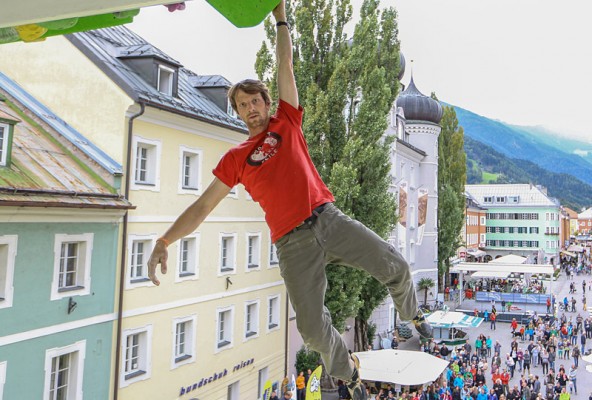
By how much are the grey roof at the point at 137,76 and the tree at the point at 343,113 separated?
80.0 inches

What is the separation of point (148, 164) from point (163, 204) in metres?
1.06

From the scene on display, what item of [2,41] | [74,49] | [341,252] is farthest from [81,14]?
[74,49]

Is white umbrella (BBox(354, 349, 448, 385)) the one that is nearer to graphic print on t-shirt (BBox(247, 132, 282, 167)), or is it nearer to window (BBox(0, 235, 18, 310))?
window (BBox(0, 235, 18, 310))

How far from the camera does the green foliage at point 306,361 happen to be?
1942cm

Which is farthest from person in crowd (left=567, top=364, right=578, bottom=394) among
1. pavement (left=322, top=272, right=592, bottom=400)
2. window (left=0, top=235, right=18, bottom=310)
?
window (left=0, top=235, right=18, bottom=310)

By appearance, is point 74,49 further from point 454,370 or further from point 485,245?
point 485,245

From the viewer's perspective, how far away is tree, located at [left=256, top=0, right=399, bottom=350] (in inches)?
650

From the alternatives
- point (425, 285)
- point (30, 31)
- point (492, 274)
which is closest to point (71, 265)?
point (30, 31)

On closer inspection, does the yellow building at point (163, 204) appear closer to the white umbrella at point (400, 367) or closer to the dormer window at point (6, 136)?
the dormer window at point (6, 136)

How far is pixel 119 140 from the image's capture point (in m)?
12.3

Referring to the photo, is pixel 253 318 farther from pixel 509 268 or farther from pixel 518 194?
pixel 518 194

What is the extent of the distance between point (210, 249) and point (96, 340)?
4.56 metres

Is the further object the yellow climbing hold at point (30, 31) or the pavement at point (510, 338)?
the pavement at point (510, 338)

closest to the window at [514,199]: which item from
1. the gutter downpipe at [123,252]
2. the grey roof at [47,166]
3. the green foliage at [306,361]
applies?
the green foliage at [306,361]
